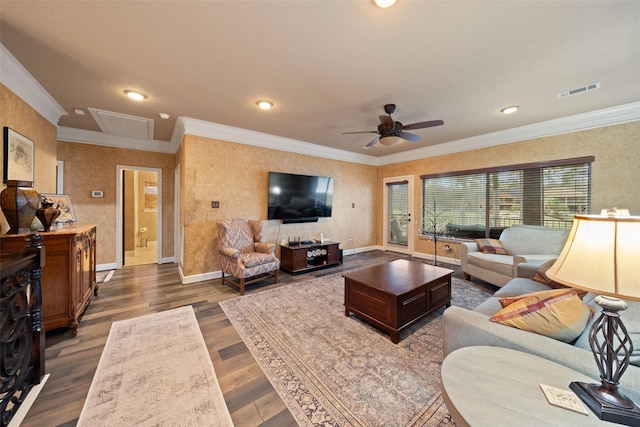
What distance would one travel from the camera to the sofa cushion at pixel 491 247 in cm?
386

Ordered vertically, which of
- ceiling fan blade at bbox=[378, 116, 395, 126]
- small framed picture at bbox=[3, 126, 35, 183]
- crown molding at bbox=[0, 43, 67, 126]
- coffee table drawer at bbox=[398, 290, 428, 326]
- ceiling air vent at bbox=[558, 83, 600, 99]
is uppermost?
ceiling air vent at bbox=[558, 83, 600, 99]

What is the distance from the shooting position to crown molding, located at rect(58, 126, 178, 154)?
418 cm

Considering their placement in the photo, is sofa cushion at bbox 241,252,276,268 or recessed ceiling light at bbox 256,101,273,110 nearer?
recessed ceiling light at bbox 256,101,273,110

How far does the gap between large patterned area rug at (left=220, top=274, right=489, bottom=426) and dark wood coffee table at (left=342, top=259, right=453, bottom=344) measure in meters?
0.14

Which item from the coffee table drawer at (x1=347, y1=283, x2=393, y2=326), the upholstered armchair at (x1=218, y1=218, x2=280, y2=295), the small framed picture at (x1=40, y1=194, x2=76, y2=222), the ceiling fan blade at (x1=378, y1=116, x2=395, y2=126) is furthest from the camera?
the upholstered armchair at (x1=218, y1=218, x2=280, y2=295)

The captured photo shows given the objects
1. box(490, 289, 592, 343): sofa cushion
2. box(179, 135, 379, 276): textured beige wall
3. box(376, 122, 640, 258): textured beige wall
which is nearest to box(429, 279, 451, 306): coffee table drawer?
box(490, 289, 592, 343): sofa cushion

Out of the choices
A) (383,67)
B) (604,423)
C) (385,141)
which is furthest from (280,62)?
(604,423)

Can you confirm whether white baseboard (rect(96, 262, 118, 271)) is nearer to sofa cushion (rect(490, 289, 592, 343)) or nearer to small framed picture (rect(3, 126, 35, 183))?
small framed picture (rect(3, 126, 35, 183))

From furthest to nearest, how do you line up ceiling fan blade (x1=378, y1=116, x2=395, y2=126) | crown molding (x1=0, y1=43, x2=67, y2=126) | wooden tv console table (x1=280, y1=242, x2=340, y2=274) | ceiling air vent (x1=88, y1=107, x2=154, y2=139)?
1. wooden tv console table (x1=280, y1=242, x2=340, y2=274)
2. ceiling air vent (x1=88, y1=107, x2=154, y2=139)
3. ceiling fan blade (x1=378, y1=116, x2=395, y2=126)
4. crown molding (x1=0, y1=43, x2=67, y2=126)

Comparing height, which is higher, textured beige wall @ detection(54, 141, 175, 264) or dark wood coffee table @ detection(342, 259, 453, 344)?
textured beige wall @ detection(54, 141, 175, 264)

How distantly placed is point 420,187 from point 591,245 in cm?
511

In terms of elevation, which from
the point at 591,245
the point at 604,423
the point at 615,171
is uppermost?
the point at 615,171

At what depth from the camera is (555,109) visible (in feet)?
11.0

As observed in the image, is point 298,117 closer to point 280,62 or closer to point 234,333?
point 280,62
